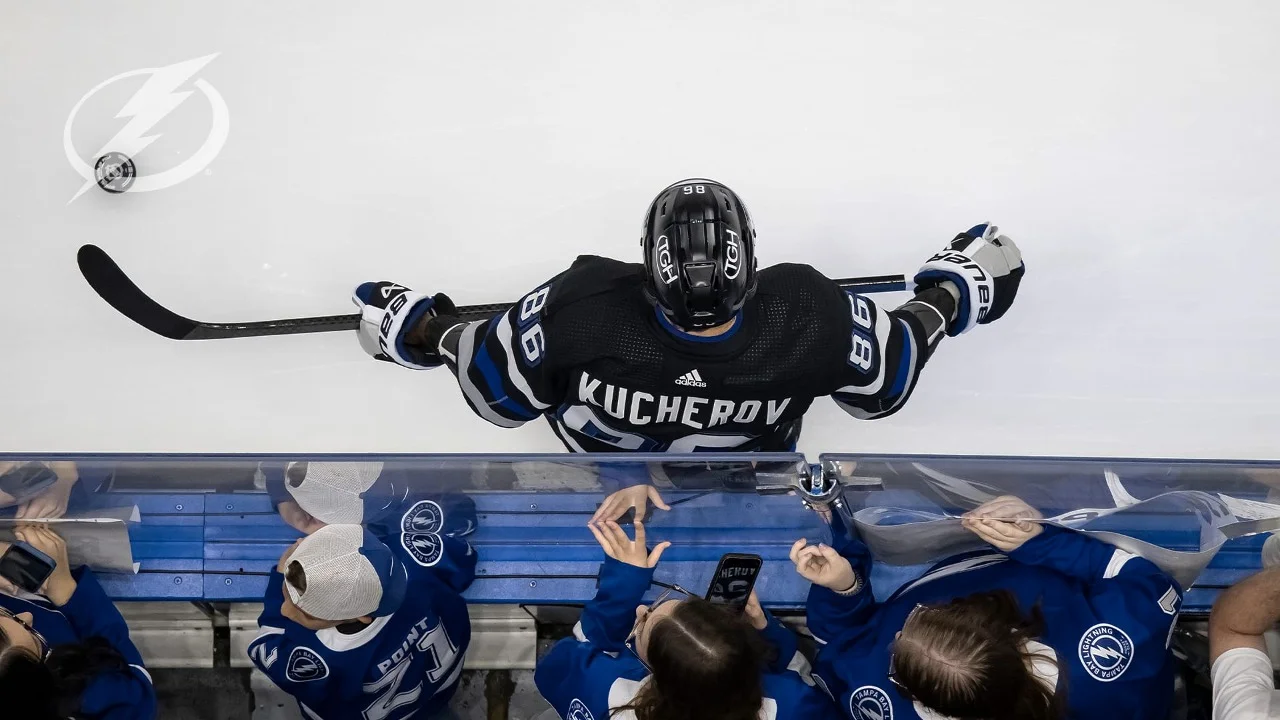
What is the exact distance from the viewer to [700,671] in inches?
54.2

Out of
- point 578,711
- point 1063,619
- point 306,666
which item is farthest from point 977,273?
point 306,666

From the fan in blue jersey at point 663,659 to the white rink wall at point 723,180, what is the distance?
2.47 feet

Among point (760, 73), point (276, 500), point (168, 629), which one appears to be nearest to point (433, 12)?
point (760, 73)

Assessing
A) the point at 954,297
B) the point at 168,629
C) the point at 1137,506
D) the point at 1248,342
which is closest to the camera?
the point at 1137,506

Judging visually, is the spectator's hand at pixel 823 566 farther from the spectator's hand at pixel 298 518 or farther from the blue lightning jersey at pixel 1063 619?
the spectator's hand at pixel 298 518

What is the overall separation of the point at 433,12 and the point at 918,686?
5.65 feet

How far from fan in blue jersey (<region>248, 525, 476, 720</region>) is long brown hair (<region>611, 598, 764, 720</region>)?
1.11 ft

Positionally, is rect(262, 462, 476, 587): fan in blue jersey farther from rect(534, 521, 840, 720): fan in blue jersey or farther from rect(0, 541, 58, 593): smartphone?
rect(0, 541, 58, 593): smartphone

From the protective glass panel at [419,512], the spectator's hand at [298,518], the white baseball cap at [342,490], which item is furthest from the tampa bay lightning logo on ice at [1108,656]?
the spectator's hand at [298,518]

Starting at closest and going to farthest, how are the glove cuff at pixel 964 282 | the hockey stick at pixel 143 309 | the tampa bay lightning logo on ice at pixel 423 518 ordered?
the tampa bay lightning logo on ice at pixel 423 518
the glove cuff at pixel 964 282
the hockey stick at pixel 143 309

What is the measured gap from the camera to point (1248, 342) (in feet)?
7.13

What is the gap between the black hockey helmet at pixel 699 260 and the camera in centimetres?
138

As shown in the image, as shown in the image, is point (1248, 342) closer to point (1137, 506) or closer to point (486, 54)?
point (1137, 506)

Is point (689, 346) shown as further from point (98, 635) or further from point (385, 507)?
point (98, 635)
